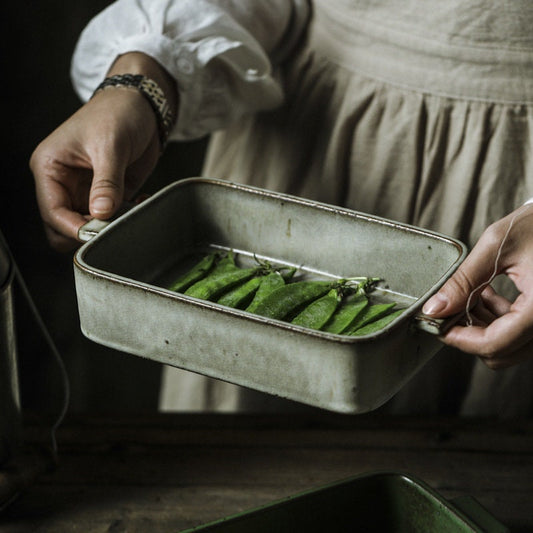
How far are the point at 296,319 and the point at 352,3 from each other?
1.48ft

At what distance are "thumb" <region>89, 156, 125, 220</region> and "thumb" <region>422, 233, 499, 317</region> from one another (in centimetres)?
33

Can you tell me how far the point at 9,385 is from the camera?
804 mm

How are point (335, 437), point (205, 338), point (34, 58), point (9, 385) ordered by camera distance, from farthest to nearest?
point (34, 58), point (335, 437), point (9, 385), point (205, 338)

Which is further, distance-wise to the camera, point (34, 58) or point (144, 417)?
point (34, 58)

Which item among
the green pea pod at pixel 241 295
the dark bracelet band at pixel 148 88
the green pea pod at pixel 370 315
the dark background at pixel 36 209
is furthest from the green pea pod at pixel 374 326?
the dark background at pixel 36 209

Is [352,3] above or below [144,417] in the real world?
above

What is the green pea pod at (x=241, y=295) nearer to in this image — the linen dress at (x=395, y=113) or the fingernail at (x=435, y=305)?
the fingernail at (x=435, y=305)

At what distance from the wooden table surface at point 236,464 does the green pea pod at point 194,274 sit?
0.22 metres

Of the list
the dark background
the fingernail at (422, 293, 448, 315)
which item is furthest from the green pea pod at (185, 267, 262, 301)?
the dark background

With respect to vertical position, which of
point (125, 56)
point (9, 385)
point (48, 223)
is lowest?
point (9, 385)

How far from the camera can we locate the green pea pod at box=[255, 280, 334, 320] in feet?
2.36

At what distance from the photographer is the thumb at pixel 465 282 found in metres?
0.62

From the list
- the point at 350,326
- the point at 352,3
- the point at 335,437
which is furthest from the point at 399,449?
the point at 352,3

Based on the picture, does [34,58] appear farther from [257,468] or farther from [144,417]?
[257,468]
